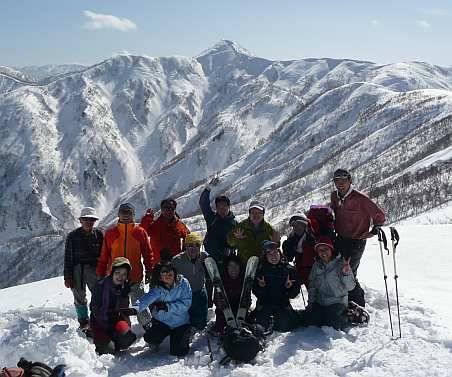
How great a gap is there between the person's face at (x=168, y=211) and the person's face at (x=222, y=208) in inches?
46.5

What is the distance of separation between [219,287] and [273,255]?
1.15 m

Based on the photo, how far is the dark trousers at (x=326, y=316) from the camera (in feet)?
27.9

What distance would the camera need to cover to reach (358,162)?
8850cm

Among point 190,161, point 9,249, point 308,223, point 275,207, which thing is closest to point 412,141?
point 275,207

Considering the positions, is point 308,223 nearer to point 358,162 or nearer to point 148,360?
point 148,360

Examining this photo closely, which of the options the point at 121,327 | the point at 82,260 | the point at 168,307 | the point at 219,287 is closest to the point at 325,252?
the point at 219,287

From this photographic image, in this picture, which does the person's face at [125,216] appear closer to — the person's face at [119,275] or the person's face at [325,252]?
the person's face at [119,275]

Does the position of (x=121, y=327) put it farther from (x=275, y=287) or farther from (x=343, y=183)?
(x=343, y=183)

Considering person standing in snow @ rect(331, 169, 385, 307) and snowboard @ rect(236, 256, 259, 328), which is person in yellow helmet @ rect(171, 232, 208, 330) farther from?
person standing in snow @ rect(331, 169, 385, 307)

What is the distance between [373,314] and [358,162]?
82.5m

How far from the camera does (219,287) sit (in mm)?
8852

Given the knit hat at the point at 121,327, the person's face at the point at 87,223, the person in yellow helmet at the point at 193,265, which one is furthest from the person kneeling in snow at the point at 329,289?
the person's face at the point at 87,223

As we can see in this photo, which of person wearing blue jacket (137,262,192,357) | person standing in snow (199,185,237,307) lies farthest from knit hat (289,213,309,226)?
person wearing blue jacket (137,262,192,357)

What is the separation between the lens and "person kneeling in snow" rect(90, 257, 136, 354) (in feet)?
27.5
